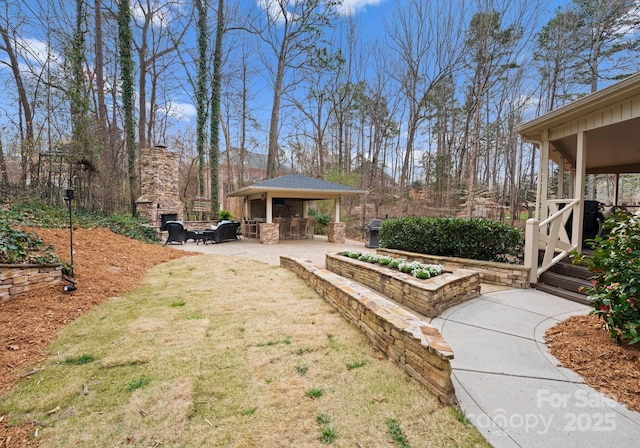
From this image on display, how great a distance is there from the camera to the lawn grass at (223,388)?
156 centimetres

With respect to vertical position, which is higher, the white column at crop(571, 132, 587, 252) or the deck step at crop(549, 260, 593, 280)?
the white column at crop(571, 132, 587, 252)

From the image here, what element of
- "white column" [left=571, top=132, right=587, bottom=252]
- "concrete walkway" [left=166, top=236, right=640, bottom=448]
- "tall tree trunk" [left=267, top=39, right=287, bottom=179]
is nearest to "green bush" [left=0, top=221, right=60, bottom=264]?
"concrete walkway" [left=166, top=236, right=640, bottom=448]

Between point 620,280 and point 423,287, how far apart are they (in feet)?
5.35

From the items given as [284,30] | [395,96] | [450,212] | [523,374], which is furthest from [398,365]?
[284,30]

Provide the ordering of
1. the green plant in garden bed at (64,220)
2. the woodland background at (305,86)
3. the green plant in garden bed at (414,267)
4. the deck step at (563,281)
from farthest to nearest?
1. the woodland background at (305,86)
2. the green plant in garden bed at (64,220)
3. the deck step at (563,281)
4. the green plant in garden bed at (414,267)

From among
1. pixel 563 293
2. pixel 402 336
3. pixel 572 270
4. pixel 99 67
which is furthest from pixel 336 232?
pixel 99 67

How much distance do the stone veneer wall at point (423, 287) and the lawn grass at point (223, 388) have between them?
955mm

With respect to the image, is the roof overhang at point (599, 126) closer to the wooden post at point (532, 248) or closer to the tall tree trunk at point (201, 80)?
the wooden post at point (532, 248)

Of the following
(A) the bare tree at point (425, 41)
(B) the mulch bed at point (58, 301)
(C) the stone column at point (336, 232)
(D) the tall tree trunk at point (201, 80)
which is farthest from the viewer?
(D) the tall tree trunk at point (201, 80)

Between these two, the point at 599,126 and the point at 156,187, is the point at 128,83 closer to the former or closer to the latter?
the point at 156,187

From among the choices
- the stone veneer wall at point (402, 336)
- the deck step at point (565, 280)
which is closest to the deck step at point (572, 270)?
the deck step at point (565, 280)

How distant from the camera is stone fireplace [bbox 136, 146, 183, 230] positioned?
11203 millimetres

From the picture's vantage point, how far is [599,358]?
86.9 inches

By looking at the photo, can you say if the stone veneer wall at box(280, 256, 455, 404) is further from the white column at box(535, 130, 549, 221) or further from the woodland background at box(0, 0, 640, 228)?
the woodland background at box(0, 0, 640, 228)
